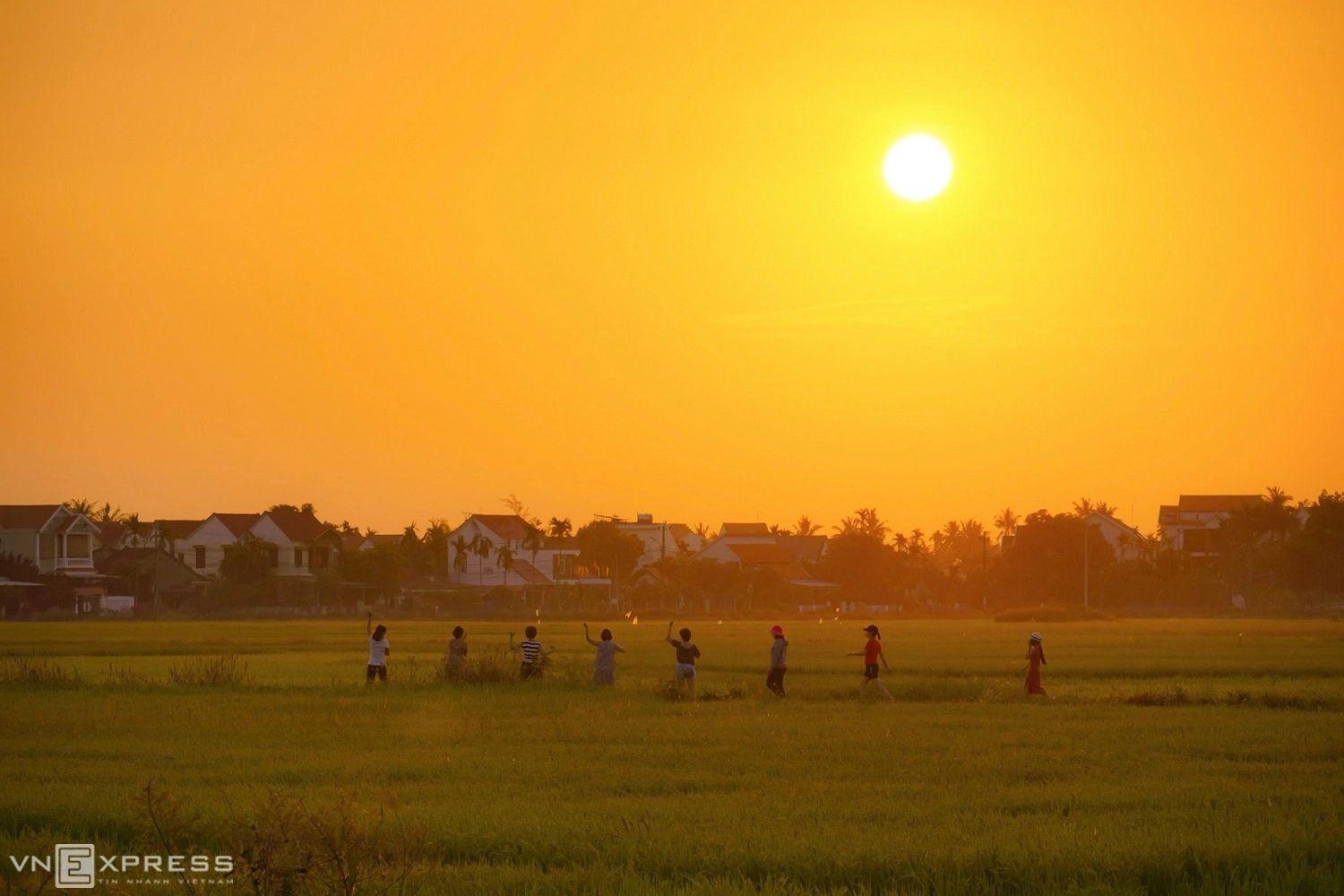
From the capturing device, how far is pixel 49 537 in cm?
10231

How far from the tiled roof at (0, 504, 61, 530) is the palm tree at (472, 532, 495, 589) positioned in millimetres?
38539

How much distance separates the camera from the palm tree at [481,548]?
427ft

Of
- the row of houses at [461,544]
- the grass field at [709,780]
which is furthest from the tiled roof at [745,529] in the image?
the grass field at [709,780]

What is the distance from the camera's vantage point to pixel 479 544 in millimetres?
130375

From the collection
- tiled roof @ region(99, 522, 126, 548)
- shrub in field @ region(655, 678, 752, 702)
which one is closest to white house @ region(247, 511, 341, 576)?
tiled roof @ region(99, 522, 126, 548)

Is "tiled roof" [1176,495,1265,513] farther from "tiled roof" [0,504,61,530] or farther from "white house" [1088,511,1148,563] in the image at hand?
"tiled roof" [0,504,61,530]

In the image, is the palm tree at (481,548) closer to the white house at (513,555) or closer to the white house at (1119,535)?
the white house at (513,555)

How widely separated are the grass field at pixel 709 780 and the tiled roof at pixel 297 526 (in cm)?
7639

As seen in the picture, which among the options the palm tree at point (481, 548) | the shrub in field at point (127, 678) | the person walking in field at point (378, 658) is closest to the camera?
the person walking in field at point (378, 658)

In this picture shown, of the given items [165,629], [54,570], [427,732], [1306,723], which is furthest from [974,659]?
[54,570]

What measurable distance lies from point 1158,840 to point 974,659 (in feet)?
107

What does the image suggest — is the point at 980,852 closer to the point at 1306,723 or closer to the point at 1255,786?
the point at 1255,786

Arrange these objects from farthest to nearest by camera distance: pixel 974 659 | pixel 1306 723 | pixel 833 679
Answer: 1. pixel 974 659
2. pixel 833 679
3. pixel 1306 723

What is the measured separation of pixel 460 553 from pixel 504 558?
178 inches
